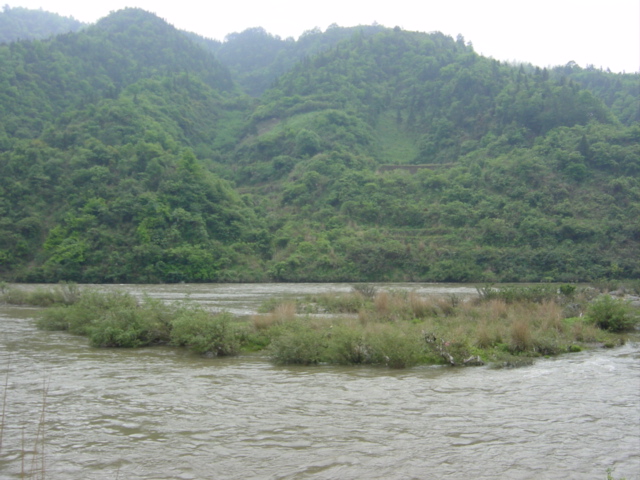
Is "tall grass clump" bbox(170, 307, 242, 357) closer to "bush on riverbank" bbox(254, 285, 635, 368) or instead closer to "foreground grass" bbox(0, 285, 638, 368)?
"foreground grass" bbox(0, 285, 638, 368)

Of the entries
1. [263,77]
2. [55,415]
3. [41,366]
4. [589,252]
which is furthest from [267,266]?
[263,77]

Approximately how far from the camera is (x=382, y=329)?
49.3ft

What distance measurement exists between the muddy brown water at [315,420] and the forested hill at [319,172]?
3912cm

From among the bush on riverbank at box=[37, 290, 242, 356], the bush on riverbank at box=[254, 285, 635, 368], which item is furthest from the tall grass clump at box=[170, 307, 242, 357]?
the bush on riverbank at box=[254, 285, 635, 368]

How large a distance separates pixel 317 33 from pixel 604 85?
8769cm

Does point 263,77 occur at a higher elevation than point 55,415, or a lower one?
higher

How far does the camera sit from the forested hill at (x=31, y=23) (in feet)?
511

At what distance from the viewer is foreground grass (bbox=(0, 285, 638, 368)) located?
47.8 ft

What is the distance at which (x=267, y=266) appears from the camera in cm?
5569

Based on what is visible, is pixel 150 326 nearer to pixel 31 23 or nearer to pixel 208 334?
pixel 208 334

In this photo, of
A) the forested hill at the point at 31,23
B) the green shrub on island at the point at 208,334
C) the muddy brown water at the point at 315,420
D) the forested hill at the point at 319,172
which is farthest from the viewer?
the forested hill at the point at 31,23

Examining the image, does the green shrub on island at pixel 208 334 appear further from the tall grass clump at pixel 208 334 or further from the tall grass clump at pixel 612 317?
the tall grass clump at pixel 612 317

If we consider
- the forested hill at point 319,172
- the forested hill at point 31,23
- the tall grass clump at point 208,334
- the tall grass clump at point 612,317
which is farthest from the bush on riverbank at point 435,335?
the forested hill at point 31,23

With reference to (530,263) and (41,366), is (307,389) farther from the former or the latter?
(530,263)
